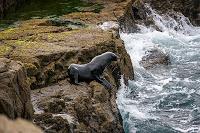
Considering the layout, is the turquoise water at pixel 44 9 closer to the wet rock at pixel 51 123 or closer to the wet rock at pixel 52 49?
the wet rock at pixel 52 49

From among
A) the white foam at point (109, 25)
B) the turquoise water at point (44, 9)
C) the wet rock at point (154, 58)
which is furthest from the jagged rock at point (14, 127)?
the turquoise water at point (44, 9)

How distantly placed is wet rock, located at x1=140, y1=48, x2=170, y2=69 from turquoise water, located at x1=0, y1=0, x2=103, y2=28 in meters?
3.75

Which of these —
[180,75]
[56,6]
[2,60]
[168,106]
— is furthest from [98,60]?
[56,6]

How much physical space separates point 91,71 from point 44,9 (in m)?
10.3

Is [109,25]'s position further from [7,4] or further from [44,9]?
[7,4]

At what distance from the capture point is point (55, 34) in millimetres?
12531

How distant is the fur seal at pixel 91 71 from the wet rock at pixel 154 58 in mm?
4983

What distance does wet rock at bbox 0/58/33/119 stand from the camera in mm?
6340

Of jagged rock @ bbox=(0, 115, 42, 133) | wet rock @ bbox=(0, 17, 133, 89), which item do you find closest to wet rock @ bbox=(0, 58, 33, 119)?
wet rock @ bbox=(0, 17, 133, 89)

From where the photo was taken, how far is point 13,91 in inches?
262

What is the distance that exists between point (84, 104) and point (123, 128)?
1604mm

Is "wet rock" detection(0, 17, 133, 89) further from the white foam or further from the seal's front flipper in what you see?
the white foam

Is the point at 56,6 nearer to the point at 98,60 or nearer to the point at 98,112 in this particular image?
the point at 98,60

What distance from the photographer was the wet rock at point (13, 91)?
6.34 metres
